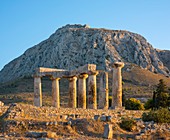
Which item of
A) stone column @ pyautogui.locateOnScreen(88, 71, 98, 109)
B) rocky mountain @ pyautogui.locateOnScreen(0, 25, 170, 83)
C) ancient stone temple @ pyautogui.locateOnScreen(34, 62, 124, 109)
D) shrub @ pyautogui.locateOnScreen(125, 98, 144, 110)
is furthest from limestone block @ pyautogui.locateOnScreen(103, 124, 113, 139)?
rocky mountain @ pyautogui.locateOnScreen(0, 25, 170, 83)

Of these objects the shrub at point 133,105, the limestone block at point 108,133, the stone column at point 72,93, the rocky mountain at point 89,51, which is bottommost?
the shrub at point 133,105

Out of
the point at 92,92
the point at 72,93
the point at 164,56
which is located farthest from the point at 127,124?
the point at 164,56

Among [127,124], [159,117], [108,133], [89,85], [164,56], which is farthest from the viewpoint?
[164,56]

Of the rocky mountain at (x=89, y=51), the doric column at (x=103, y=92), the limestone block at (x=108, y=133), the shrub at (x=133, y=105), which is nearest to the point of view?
the limestone block at (x=108, y=133)

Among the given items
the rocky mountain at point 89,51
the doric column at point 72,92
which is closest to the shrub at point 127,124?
the doric column at point 72,92

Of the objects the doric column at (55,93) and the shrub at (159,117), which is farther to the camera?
the doric column at (55,93)

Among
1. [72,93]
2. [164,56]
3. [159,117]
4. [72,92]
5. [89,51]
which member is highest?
[164,56]

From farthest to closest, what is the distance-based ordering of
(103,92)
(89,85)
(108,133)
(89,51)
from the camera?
(89,51) < (103,92) < (89,85) < (108,133)

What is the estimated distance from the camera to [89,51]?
4099 inches

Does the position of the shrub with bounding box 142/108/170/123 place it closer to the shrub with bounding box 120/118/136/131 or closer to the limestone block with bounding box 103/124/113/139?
the shrub with bounding box 120/118/136/131

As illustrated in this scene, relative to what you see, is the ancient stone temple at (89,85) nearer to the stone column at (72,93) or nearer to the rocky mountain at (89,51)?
the stone column at (72,93)

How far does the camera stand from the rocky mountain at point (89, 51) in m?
102

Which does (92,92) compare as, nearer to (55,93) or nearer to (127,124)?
(55,93)

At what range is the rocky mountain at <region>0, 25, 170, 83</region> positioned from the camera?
102 meters
